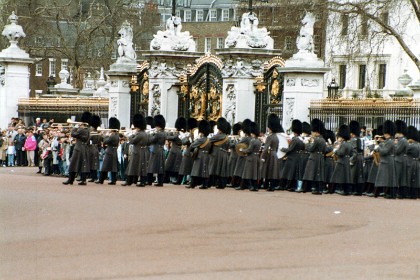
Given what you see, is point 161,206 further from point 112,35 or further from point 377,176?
point 112,35

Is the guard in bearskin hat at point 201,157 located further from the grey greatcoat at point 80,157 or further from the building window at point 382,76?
the building window at point 382,76

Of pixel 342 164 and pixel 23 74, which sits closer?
pixel 342 164

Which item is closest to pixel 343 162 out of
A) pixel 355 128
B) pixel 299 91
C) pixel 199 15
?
pixel 355 128

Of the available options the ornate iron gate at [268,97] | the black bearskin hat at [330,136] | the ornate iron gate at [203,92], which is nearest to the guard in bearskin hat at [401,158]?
the black bearskin hat at [330,136]

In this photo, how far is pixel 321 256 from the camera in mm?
12406

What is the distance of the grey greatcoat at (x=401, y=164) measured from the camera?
21062 millimetres

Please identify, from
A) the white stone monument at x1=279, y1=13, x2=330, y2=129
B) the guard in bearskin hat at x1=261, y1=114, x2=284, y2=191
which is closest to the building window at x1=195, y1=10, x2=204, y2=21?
the white stone monument at x1=279, y1=13, x2=330, y2=129

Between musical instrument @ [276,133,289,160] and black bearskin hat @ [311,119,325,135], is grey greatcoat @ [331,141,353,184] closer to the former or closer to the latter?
black bearskin hat @ [311,119,325,135]

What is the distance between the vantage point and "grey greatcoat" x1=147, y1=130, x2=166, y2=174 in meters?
22.9

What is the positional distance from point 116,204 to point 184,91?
1142 centimetres

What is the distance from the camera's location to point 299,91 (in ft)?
84.3

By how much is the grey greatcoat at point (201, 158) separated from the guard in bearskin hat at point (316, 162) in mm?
2032

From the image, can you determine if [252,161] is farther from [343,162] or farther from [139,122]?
[139,122]

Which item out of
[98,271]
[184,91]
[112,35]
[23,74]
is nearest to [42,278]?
[98,271]
